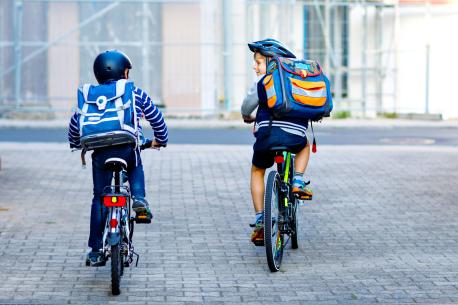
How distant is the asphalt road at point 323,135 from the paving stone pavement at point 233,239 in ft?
15.9

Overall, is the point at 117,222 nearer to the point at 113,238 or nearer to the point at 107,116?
the point at 113,238

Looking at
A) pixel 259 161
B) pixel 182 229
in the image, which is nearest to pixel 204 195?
pixel 182 229

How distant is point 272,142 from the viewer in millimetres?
8516

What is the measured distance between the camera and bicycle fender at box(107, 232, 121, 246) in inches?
289

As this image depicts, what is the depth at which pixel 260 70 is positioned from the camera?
867 cm

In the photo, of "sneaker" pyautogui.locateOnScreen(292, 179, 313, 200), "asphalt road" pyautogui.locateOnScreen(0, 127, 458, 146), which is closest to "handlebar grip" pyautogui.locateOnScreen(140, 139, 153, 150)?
"sneaker" pyautogui.locateOnScreen(292, 179, 313, 200)

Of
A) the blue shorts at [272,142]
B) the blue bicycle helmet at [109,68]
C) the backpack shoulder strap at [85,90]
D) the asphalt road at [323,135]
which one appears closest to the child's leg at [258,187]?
the blue shorts at [272,142]

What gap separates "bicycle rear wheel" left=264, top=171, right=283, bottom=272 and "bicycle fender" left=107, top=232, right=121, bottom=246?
118cm

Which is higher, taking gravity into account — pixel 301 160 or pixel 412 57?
pixel 412 57

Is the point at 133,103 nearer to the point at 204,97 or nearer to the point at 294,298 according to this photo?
the point at 294,298

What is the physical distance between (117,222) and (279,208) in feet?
5.02

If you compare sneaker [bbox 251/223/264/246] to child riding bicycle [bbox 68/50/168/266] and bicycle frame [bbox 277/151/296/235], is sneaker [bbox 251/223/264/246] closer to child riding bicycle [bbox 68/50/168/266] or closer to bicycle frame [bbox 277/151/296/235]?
bicycle frame [bbox 277/151/296/235]

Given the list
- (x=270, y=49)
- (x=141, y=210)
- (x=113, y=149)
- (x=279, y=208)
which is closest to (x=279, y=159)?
(x=279, y=208)

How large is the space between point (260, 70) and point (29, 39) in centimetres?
1926
